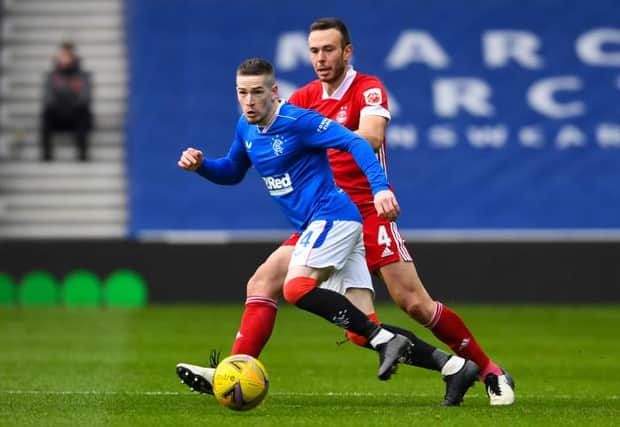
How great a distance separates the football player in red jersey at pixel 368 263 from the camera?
25.1ft

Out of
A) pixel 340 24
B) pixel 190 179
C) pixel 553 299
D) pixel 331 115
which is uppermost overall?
pixel 340 24

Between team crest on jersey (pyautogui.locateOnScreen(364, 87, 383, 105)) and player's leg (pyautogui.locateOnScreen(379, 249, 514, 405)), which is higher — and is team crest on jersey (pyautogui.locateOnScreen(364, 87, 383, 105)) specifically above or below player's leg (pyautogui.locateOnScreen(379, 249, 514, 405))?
above

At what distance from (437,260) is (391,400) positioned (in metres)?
9.89

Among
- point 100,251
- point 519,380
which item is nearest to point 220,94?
point 100,251

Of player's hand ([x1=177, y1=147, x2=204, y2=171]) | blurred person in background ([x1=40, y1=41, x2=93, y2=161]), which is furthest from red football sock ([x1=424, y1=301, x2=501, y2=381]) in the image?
blurred person in background ([x1=40, y1=41, x2=93, y2=161])

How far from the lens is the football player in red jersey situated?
766cm

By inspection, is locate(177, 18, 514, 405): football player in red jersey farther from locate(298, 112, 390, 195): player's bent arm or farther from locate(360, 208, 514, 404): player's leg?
locate(298, 112, 390, 195): player's bent arm

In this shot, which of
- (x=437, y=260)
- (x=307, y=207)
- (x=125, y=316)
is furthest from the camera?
(x=437, y=260)

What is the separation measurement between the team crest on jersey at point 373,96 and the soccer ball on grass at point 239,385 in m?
1.76

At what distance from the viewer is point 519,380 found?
9844 mm

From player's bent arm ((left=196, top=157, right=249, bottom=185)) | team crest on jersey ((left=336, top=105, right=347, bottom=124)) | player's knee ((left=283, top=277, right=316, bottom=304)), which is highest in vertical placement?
team crest on jersey ((left=336, top=105, right=347, bottom=124))

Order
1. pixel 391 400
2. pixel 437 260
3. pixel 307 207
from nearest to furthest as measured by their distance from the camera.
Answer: pixel 307 207
pixel 391 400
pixel 437 260

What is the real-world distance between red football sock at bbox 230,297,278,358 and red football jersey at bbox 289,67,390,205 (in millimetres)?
972

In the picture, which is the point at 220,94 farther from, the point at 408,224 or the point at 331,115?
the point at 331,115
